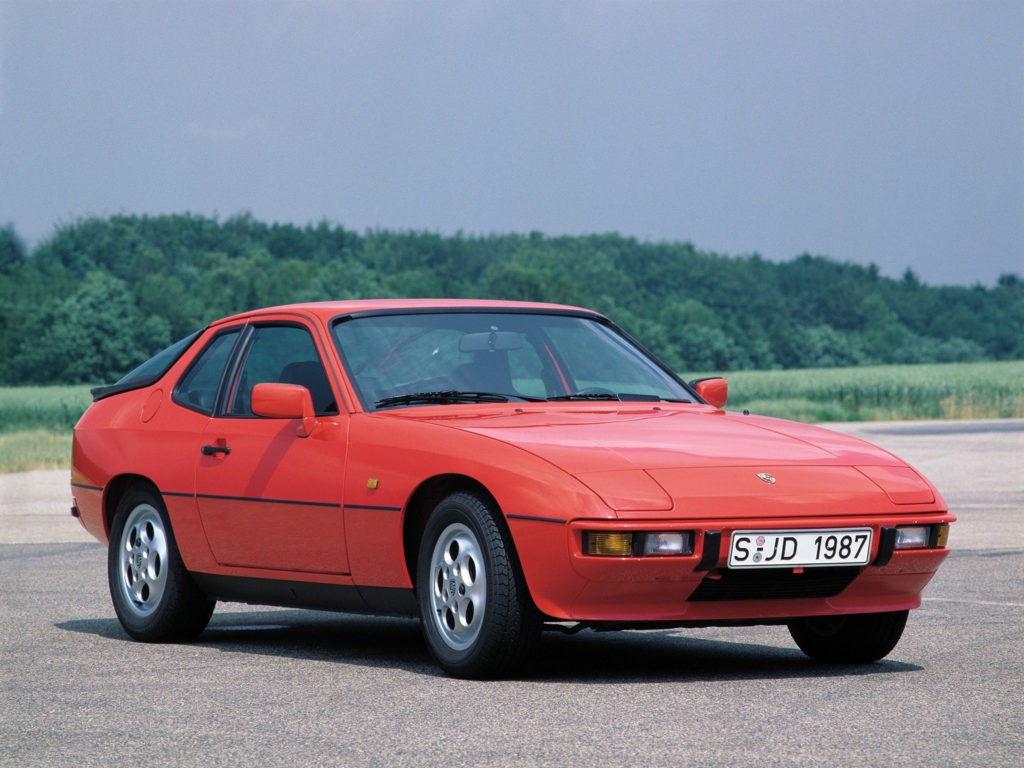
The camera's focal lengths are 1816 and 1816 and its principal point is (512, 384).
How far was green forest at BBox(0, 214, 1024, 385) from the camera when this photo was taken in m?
87.8

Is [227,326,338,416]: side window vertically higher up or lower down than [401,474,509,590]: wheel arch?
higher up

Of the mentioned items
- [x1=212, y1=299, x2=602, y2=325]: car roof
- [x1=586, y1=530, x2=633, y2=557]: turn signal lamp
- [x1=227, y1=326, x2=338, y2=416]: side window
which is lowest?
[x1=586, y1=530, x2=633, y2=557]: turn signal lamp

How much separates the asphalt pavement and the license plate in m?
0.46

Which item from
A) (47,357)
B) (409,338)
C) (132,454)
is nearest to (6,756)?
(409,338)

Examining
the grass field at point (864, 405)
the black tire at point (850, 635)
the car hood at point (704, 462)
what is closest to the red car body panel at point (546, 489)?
the car hood at point (704, 462)

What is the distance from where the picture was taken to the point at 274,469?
25.4ft

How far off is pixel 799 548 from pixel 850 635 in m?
0.96

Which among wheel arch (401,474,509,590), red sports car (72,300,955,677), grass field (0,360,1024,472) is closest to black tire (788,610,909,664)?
red sports car (72,300,955,677)

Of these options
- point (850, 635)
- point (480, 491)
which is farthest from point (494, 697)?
point (850, 635)

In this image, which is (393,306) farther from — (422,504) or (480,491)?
(480,491)

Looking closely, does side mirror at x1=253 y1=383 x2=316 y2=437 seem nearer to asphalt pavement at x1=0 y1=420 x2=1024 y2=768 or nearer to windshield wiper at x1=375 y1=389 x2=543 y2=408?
windshield wiper at x1=375 y1=389 x2=543 y2=408

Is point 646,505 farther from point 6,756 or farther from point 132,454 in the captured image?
point 132,454

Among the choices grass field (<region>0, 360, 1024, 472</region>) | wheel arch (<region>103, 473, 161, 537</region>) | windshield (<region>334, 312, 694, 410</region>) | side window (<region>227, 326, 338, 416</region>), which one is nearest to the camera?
windshield (<region>334, 312, 694, 410</region>)

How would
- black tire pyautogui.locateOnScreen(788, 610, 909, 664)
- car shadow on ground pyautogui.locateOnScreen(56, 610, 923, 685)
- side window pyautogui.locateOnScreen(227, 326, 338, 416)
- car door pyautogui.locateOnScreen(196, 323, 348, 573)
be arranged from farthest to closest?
side window pyautogui.locateOnScreen(227, 326, 338, 416), car door pyautogui.locateOnScreen(196, 323, 348, 573), black tire pyautogui.locateOnScreen(788, 610, 909, 664), car shadow on ground pyautogui.locateOnScreen(56, 610, 923, 685)
